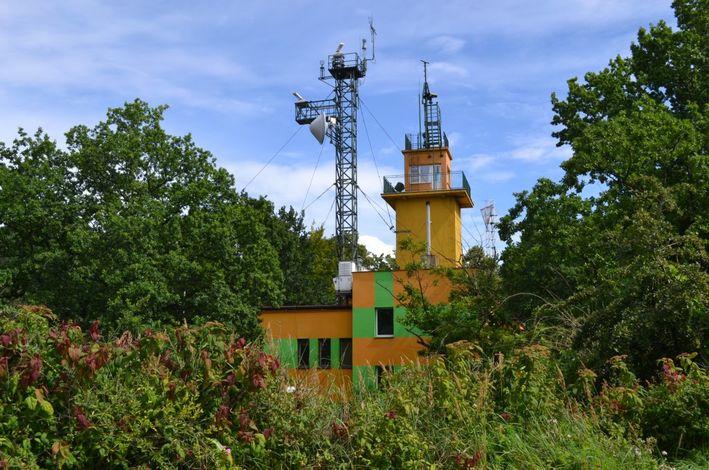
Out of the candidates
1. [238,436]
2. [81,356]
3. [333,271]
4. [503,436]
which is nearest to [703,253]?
[503,436]

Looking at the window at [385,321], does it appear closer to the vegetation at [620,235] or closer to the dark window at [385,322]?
the dark window at [385,322]

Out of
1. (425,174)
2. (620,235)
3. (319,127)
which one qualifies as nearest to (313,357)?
(620,235)

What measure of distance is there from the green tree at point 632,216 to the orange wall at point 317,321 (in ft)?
34.7

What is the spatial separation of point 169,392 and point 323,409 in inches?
59.8

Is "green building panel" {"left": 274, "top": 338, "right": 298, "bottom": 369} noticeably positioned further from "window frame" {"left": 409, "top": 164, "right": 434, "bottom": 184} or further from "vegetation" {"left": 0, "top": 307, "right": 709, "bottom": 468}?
"window frame" {"left": 409, "top": 164, "right": 434, "bottom": 184}

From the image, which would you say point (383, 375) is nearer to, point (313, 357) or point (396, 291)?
point (313, 357)

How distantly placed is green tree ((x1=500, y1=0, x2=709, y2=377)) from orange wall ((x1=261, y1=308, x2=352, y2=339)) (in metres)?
10.6

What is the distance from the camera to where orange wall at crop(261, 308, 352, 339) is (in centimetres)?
3353

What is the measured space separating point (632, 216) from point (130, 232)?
18563mm

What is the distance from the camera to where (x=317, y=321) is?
1329 inches

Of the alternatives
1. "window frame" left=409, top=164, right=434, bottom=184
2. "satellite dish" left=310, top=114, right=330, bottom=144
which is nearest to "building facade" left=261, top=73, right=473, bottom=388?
"window frame" left=409, top=164, right=434, bottom=184

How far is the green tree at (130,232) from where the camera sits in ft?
88.2

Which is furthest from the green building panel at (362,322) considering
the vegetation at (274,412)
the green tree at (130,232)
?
the vegetation at (274,412)

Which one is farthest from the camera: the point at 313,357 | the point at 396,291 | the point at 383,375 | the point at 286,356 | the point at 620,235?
the point at 396,291
